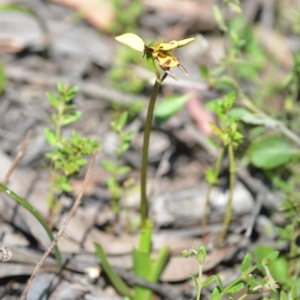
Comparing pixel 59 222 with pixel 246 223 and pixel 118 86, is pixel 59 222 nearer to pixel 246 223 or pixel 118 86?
pixel 246 223

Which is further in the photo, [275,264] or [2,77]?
[2,77]

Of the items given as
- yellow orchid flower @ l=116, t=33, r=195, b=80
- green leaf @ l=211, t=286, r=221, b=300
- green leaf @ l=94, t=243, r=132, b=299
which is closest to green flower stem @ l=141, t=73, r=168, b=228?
yellow orchid flower @ l=116, t=33, r=195, b=80

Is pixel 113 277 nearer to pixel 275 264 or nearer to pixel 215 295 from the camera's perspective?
pixel 215 295

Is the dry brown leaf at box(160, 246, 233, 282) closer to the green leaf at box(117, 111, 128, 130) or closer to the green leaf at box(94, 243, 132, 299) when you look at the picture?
the green leaf at box(94, 243, 132, 299)

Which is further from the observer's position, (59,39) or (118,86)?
(59,39)

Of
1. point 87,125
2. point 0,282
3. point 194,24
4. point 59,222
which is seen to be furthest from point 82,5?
point 0,282

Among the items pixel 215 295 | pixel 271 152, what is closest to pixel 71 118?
pixel 215 295
